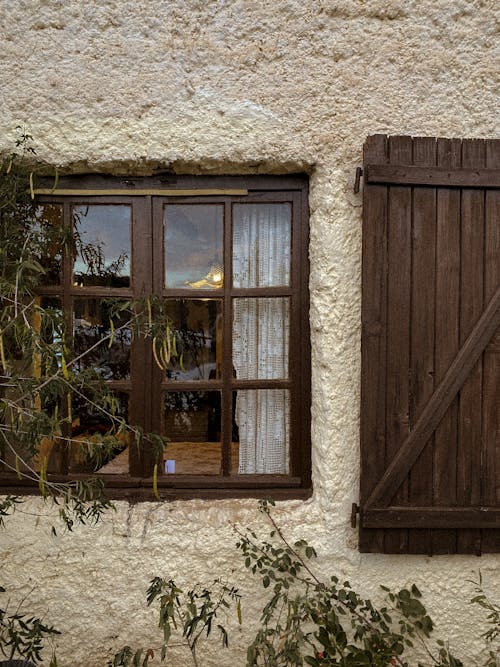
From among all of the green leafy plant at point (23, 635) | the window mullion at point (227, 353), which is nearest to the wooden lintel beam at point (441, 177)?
the window mullion at point (227, 353)

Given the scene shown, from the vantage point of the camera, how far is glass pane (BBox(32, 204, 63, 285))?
2.21m

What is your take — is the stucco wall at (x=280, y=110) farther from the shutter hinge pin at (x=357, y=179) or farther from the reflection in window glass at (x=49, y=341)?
the reflection in window glass at (x=49, y=341)

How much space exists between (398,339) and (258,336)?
0.65m

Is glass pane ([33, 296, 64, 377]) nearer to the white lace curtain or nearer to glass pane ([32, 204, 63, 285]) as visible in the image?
glass pane ([32, 204, 63, 285])

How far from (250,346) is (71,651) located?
1.63m

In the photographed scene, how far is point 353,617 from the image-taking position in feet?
6.59

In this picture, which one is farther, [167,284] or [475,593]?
[167,284]

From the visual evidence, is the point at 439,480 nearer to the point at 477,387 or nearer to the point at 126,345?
the point at 477,387

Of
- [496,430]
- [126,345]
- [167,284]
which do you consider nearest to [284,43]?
[167,284]

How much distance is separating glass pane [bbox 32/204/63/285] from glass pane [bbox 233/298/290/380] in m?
0.89

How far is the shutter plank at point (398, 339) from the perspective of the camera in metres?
2.02

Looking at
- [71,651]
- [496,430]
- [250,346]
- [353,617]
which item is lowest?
[71,651]

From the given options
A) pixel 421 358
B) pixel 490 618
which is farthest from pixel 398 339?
pixel 490 618

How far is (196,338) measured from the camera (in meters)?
2.29
